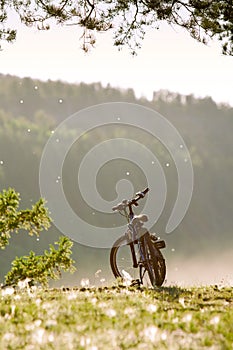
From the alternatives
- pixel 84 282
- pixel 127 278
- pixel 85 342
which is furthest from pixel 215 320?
pixel 127 278

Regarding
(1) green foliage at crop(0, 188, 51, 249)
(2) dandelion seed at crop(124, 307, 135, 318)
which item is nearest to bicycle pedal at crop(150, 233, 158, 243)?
(1) green foliage at crop(0, 188, 51, 249)

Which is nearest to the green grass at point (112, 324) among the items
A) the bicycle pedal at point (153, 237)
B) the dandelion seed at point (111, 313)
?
the dandelion seed at point (111, 313)

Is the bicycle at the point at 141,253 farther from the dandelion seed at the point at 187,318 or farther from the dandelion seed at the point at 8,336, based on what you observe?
the dandelion seed at the point at 8,336

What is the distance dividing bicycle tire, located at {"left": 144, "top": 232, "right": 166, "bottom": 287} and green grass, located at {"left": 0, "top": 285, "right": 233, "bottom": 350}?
2.63 meters

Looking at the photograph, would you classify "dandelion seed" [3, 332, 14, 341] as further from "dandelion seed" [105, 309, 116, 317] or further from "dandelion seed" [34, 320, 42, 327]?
"dandelion seed" [105, 309, 116, 317]

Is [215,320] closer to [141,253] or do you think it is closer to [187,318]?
[187,318]

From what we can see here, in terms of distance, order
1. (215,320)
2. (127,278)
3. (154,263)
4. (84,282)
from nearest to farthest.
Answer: (215,320) < (84,282) < (154,263) < (127,278)

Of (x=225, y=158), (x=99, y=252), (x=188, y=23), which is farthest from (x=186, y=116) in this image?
(x=188, y=23)

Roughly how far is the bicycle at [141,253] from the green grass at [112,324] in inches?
106

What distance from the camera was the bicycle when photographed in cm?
1290

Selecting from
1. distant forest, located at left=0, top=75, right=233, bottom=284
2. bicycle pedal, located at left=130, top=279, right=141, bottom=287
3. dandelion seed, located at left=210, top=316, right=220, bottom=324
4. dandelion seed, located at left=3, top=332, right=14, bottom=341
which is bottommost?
dandelion seed, located at left=3, top=332, right=14, bottom=341

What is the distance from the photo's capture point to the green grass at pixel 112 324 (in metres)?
6.59

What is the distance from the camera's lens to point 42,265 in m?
15.4

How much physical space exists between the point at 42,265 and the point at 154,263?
3781 mm
